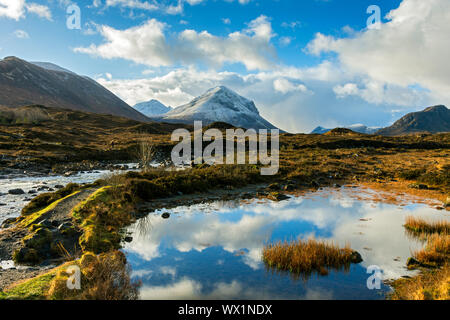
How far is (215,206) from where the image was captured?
746 inches

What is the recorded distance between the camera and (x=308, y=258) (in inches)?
383

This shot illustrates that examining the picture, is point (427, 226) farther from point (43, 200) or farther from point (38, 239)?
Result: point (43, 200)

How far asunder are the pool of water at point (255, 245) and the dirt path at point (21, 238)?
320 cm

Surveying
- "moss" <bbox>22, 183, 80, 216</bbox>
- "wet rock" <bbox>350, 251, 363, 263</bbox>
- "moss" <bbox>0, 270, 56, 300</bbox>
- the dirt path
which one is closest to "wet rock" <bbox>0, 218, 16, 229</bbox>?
"moss" <bbox>22, 183, 80, 216</bbox>

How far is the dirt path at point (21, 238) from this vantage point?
847cm

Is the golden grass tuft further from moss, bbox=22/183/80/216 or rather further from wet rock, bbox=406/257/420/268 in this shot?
Answer: moss, bbox=22/183/80/216

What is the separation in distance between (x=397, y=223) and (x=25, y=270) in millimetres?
17109

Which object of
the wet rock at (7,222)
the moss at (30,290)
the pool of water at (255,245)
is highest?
the wet rock at (7,222)

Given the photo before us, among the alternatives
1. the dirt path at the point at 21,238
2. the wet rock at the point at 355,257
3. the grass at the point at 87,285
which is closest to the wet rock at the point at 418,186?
the wet rock at the point at 355,257

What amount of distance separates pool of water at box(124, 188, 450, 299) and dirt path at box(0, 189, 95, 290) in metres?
3.20

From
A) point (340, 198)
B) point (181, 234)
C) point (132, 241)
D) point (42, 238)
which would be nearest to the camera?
point (42, 238)

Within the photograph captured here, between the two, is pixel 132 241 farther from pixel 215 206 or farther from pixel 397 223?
pixel 397 223

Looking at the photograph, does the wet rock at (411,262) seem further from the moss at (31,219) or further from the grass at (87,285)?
the moss at (31,219)
